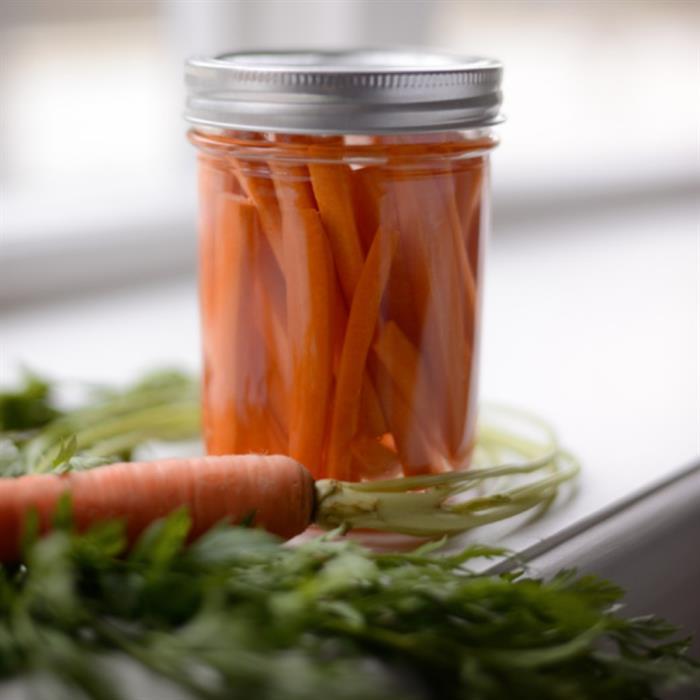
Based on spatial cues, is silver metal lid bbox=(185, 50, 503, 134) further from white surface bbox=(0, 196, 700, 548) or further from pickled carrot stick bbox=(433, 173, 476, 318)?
white surface bbox=(0, 196, 700, 548)

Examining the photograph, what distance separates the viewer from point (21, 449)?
70 cm

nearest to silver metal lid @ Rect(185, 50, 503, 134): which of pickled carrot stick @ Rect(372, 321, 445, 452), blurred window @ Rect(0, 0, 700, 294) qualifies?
pickled carrot stick @ Rect(372, 321, 445, 452)

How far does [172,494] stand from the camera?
58cm

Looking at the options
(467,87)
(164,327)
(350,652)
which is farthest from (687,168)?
(350,652)

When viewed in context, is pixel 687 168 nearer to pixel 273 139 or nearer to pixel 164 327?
pixel 164 327

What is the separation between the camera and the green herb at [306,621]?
1.41 ft

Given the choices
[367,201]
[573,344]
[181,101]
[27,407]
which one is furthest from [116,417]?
[181,101]

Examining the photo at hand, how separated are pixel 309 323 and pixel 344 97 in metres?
0.12

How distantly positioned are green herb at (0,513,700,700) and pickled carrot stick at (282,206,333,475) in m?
0.12

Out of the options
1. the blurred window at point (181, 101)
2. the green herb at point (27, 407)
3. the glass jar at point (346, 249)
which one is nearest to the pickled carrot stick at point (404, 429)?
the glass jar at point (346, 249)

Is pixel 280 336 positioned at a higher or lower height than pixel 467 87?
lower

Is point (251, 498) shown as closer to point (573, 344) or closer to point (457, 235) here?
point (457, 235)

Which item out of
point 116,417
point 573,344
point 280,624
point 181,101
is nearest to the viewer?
point 280,624

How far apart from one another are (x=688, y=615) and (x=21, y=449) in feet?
1.42
